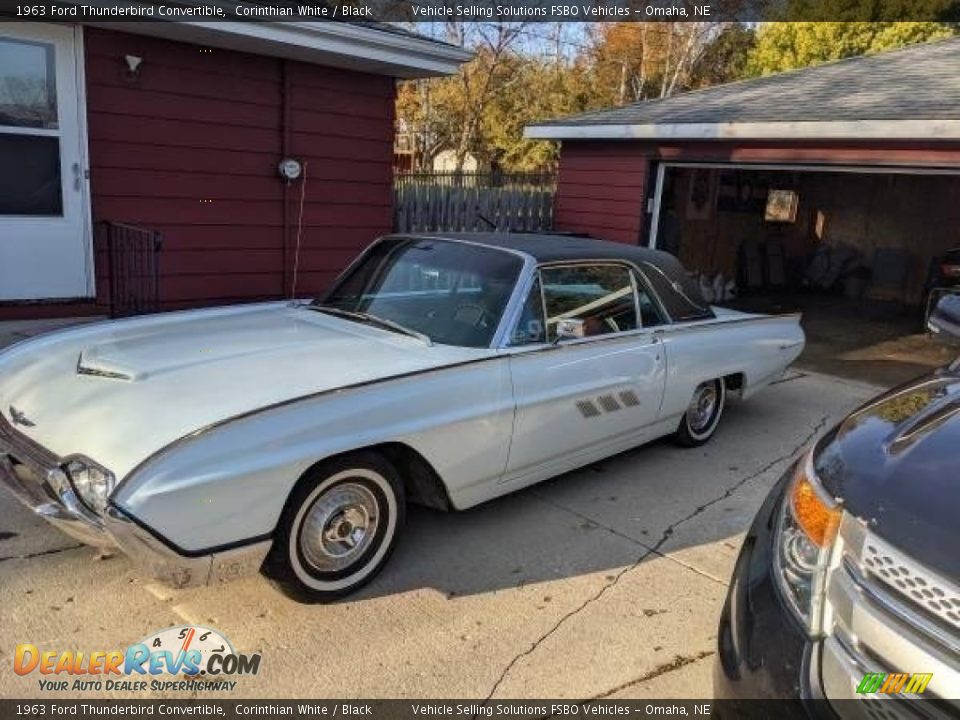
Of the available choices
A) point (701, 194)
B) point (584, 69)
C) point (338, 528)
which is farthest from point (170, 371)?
point (584, 69)

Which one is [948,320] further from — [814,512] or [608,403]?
[814,512]

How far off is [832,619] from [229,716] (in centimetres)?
176

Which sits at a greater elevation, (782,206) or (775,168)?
(775,168)

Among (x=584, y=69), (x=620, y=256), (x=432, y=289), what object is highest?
(x=584, y=69)

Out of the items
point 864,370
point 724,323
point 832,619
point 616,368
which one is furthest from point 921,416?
point 864,370

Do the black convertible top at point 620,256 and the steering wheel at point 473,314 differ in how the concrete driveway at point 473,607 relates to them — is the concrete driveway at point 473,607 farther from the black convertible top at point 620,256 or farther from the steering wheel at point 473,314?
the black convertible top at point 620,256

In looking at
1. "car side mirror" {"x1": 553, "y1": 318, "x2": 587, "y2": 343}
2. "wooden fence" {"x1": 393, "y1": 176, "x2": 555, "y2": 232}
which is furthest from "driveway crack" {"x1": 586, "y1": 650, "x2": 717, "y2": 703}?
"wooden fence" {"x1": 393, "y1": 176, "x2": 555, "y2": 232}

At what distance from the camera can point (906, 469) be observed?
193 cm

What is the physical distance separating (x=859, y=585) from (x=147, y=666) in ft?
7.19

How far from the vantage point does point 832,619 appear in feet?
5.87

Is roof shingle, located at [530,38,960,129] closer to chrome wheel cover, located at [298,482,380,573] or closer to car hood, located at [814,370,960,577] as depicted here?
car hood, located at [814,370,960,577]

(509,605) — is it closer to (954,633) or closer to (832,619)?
(832,619)

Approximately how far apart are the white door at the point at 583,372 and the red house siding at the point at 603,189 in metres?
5.94

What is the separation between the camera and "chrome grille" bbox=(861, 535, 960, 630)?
1.58 metres
